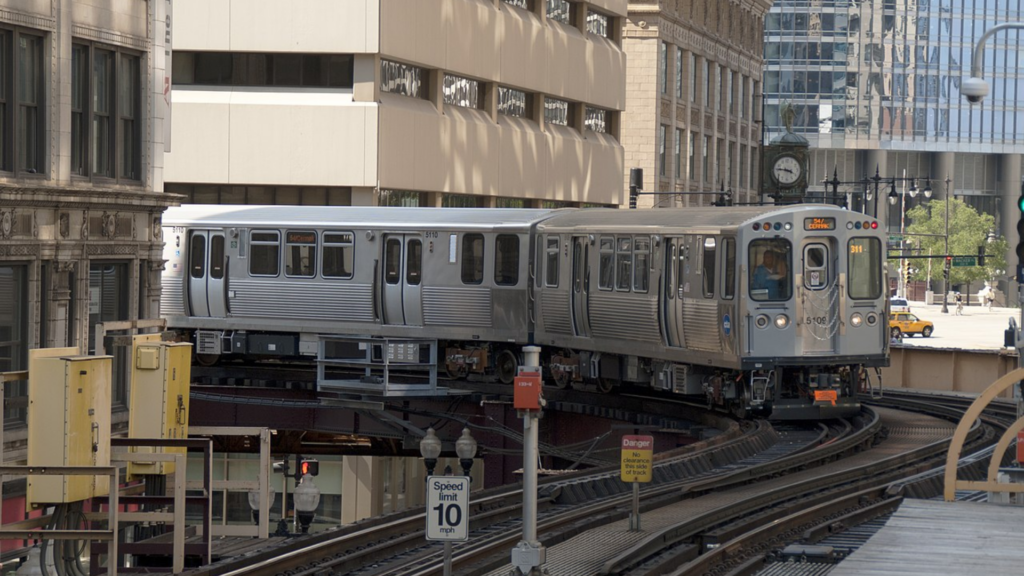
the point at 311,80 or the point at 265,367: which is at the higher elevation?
the point at 311,80

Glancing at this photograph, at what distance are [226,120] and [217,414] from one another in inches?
469

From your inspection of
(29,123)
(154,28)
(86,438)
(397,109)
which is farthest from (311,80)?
(86,438)

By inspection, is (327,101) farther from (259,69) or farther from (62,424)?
(62,424)

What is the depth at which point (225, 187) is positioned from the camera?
146ft

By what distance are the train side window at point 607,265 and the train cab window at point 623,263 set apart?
14 centimetres

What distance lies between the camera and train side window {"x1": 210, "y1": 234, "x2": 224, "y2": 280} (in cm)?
3338

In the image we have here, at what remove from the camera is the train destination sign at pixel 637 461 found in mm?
17266

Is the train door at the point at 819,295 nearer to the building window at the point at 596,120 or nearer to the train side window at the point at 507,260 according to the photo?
the train side window at the point at 507,260

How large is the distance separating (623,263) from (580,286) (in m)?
1.54

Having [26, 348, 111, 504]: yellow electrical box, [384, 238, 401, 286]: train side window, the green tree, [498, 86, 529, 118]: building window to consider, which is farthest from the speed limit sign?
the green tree

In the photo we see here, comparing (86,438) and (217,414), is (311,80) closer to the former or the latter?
(217,414)

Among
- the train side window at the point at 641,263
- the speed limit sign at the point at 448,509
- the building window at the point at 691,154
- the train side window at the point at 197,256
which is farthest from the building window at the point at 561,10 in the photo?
the speed limit sign at the point at 448,509

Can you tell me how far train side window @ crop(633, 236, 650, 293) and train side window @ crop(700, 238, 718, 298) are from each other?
159 centimetres

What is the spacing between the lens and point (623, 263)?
94.1ft
